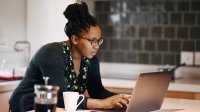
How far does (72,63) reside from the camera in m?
2.33

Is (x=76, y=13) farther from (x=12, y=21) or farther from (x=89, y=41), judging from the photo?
(x=12, y=21)

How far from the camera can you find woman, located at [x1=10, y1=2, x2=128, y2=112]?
212cm

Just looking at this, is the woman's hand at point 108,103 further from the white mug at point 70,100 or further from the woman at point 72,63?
the white mug at point 70,100

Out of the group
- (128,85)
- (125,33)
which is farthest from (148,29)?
(128,85)

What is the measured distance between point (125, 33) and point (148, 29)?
0.80 feet

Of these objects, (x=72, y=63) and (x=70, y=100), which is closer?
(x=70, y=100)

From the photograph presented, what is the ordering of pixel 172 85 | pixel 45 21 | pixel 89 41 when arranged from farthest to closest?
pixel 45 21
pixel 172 85
pixel 89 41

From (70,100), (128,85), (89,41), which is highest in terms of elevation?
(89,41)

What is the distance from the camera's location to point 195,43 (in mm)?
3998

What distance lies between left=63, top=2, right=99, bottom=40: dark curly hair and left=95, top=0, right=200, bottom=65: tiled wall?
6.18 feet

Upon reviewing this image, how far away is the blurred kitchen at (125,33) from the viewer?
398 cm

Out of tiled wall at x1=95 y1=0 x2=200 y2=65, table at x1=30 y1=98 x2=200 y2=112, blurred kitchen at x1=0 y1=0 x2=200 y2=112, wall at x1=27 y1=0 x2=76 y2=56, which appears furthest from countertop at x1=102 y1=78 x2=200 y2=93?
table at x1=30 y1=98 x2=200 y2=112

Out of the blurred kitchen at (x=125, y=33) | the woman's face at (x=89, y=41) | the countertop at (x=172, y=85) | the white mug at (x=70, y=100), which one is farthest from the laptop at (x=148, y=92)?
the blurred kitchen at (x=125, y=33)

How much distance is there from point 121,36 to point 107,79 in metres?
0.66
